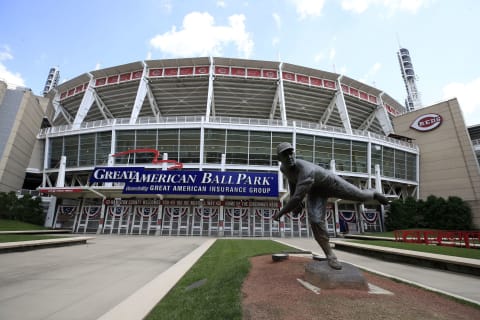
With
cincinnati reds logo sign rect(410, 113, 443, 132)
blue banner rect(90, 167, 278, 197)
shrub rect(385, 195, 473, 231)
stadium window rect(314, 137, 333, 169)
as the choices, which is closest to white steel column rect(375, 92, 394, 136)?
cincinnati reds logo sign rect(410, 113, 443, 132)

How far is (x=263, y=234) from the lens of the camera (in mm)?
30719

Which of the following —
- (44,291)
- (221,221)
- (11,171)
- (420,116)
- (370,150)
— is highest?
(420,116)

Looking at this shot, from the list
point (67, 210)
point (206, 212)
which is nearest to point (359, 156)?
point (206, 212)

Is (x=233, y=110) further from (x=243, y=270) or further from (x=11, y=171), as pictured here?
(x=243, y=270)

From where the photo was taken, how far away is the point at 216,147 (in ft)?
107

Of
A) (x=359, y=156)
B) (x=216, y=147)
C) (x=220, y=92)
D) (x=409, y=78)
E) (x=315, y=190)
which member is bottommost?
(x=315, y=190)

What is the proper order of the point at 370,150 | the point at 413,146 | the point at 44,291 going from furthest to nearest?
the point at 413,146 → the point at 370,150 → the point at 44,291

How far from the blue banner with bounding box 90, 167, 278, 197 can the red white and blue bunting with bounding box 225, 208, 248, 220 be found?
498cm

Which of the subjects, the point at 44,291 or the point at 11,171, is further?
the point at 11,171

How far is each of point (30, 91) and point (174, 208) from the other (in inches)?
1155

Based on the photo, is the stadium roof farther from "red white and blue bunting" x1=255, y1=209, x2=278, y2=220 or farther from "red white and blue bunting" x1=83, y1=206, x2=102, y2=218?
"red white and blue bunting" x1=83, y1=206, x2=102, y2=218

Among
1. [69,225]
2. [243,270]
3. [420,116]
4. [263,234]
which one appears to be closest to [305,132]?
[263,234]

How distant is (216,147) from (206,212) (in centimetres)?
826

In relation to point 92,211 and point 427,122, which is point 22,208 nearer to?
point 92,211
